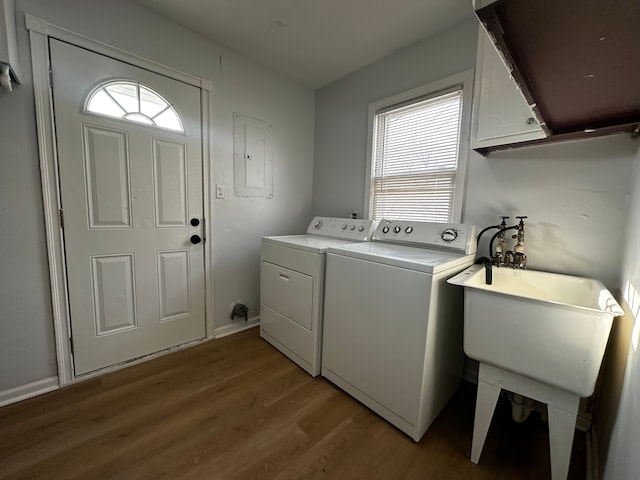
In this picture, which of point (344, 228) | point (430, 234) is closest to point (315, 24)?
point (344, 228)

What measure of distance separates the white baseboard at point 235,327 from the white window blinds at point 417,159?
1499mm

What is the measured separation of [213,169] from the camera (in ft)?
6.68

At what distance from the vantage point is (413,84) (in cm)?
190

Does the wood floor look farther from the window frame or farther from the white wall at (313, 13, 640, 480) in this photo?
the window frame

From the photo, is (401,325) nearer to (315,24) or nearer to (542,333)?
(542,333)

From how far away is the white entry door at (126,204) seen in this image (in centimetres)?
149

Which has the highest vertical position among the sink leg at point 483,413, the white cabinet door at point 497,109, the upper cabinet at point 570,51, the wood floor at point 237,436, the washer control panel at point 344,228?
the white cabinet door at point 497,109

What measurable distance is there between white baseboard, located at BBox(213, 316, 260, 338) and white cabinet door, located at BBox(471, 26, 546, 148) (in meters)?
2.23

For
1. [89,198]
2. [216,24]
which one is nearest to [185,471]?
[89,198]

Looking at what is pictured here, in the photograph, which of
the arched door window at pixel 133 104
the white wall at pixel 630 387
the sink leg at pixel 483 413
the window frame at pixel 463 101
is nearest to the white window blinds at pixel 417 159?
the window frame at pixel 463 101

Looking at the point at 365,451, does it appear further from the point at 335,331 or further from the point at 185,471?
the point at 185,471

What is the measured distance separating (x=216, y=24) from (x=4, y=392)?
101 inches

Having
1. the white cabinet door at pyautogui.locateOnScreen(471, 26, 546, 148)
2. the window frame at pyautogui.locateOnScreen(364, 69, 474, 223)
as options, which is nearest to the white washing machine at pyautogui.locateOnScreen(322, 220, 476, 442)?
the window frame at pyautogui.locateOnScreen(364, 69, 474, 223)

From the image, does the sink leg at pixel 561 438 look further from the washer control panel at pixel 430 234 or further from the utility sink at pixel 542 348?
the washer control panel at pixel 430 234
